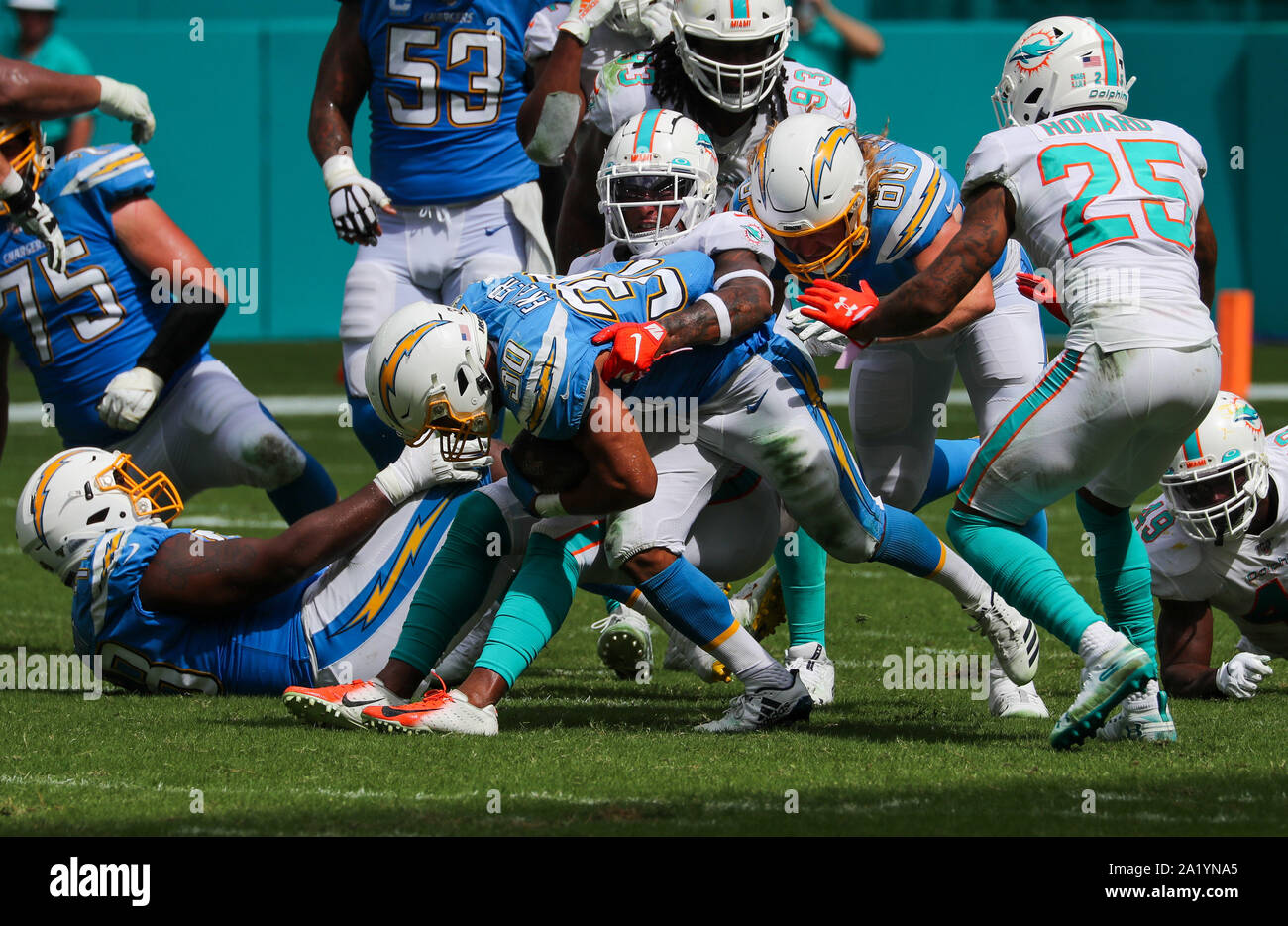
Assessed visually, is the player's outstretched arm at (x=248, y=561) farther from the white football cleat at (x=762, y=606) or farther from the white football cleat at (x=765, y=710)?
the white football cleat at (x=762, y=606)

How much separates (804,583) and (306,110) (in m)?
15.4

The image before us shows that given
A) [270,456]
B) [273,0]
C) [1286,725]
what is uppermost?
[273,0]

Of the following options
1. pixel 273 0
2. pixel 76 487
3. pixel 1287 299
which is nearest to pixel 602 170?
pixel 76 487

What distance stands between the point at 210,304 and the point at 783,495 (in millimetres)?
2425

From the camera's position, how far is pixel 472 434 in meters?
4.25

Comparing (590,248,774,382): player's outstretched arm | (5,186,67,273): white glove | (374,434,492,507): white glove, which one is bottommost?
(374,434,492,507): white glove

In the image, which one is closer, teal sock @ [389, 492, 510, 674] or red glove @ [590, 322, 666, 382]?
red glove @ [590, 322, 666, 382]

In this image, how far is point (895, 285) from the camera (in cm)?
512

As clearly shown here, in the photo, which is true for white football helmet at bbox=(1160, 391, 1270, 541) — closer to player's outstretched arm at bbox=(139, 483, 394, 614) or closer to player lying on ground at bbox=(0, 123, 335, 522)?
player's outstretched arm at bbox=(139, 483, 394, 614)

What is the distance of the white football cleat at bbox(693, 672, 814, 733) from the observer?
445 centimetres

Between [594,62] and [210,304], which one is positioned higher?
[594,62]

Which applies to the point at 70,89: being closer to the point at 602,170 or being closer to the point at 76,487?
the point at 76,487

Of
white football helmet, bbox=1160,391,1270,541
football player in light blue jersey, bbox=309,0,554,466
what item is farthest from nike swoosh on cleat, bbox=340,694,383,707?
white football helmet, bbox=1160,391,1270,541

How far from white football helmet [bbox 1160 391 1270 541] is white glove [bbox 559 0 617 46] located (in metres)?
2.39
